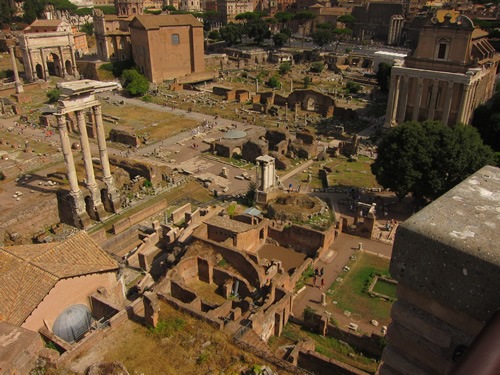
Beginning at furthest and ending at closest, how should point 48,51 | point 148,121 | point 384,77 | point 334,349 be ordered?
point 48,51 < point 384,77 < point 148,121 < point 334,349

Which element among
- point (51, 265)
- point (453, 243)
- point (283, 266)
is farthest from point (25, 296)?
point (453, 243)

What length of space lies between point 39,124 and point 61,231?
27535 millimetres

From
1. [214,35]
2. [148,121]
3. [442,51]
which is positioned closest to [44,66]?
[148,121]

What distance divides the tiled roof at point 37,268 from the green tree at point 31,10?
109 metres

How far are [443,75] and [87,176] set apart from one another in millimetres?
35104

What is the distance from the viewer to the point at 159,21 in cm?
7338

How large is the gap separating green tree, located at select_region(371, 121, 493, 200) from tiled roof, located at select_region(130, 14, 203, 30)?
54.4m

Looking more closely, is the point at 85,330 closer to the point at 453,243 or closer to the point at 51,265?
the point at 51,265

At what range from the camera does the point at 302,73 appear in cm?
8300

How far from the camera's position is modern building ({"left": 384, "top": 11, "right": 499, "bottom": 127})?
4200cm

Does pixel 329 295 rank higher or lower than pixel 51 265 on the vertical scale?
lower

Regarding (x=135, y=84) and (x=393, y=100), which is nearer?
(x=393, y=100)

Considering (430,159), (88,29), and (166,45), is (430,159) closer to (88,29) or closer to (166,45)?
(166,45)

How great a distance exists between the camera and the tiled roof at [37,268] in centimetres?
1576
